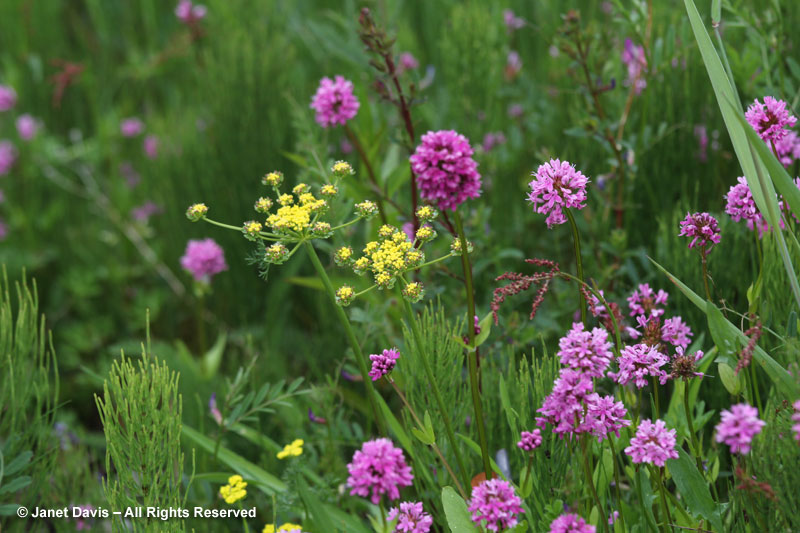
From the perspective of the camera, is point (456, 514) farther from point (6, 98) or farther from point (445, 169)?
point (6, 98)

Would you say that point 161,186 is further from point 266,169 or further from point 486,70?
point 486,70

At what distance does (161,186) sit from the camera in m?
2.64

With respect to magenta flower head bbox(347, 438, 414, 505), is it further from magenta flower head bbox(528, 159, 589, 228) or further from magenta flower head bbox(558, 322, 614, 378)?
magenta flower head bbox(528, 159, 589, 228)

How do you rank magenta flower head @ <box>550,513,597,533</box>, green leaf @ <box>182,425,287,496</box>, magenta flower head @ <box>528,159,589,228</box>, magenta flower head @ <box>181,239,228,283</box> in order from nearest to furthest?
magenta flower head @ <box>550,513,597,533</box>, magenta flower head @ <box>528,159,589,228</box>, green leaf @ <box>182,425,287,496</box>, magenta flower head @ <box>181,239,228,283</box>

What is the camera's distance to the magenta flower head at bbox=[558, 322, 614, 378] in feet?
2.95

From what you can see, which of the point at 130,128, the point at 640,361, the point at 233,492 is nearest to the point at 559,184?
the point at 640,361

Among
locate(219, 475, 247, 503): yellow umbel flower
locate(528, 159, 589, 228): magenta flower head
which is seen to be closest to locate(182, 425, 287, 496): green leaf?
locate(219, 475, 247, 503): yellow umbel flower

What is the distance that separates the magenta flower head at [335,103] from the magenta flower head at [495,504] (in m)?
0.90

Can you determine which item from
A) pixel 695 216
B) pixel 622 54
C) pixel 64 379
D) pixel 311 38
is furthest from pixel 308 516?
pixel 311 38

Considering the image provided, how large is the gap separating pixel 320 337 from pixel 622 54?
121 cm

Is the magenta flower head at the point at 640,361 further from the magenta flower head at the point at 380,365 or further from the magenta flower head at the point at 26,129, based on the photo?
the magenta flower head at the point at 26,129

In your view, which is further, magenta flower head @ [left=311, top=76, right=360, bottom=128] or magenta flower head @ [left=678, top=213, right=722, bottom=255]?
magenta flower head @ [left=311, top=76, right=360, bottom=128]

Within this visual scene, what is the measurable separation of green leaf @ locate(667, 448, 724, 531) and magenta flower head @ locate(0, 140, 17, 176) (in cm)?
263

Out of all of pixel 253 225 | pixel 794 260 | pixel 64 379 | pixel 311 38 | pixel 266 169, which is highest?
pixel 311 38
